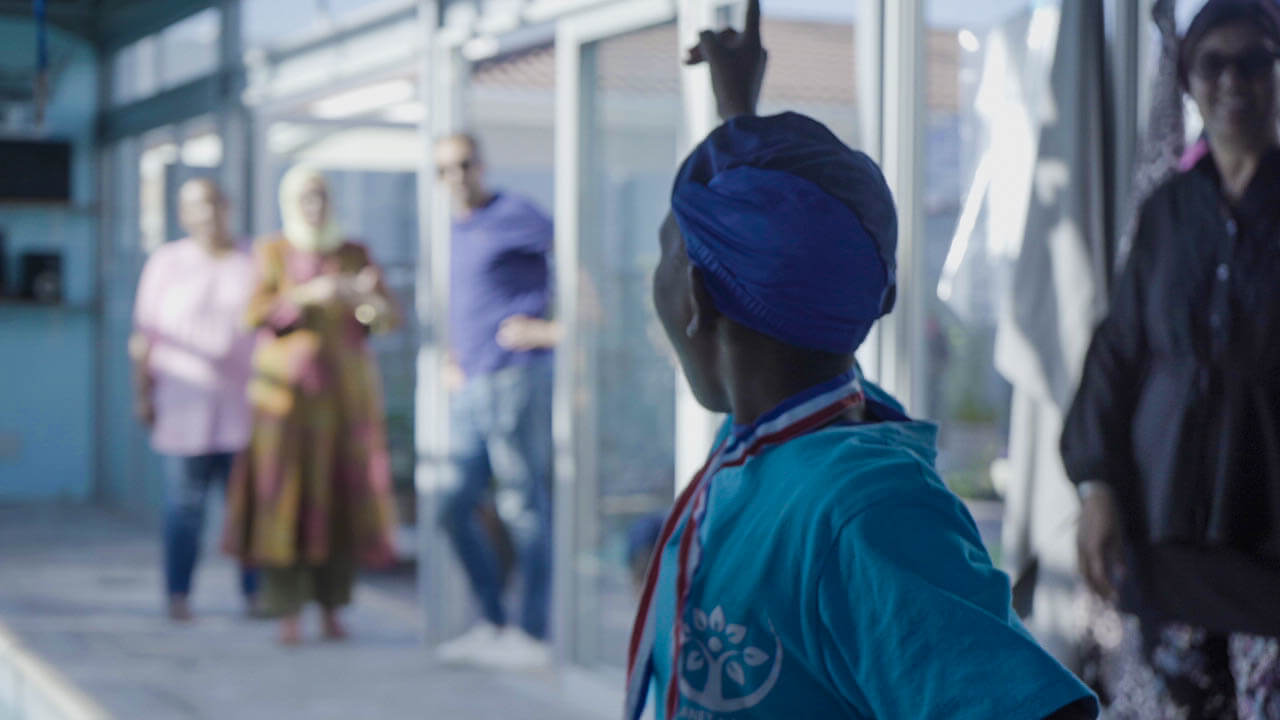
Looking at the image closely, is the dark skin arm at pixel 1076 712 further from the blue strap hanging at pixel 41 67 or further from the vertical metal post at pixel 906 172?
the blue strap hanging at pixel 41 67

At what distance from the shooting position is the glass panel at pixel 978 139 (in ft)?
10.6

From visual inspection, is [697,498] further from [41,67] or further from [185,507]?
[41,67]

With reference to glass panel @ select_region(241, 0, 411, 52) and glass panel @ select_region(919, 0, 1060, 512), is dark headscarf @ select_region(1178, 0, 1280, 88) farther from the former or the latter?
glass panel @ select_region(241, 0, 411, 52)

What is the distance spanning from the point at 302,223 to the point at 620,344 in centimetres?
137

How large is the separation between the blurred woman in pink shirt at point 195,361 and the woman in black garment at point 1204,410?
13.6 feet

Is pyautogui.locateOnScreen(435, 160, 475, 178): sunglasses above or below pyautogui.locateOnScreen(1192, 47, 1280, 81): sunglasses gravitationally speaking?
above

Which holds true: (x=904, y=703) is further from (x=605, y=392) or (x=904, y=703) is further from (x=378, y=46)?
(x=378, y=46)

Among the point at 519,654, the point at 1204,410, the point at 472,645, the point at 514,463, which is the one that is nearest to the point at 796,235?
the point at 1204,410

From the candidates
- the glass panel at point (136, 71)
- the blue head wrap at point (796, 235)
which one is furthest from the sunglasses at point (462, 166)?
the glass panel at point (136, 71)

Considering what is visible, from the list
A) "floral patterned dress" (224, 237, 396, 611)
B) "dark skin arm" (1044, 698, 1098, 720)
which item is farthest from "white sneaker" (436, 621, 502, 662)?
"dark skin arm" (1044, 698, 1098, 720)

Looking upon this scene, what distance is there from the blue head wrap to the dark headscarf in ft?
4.95

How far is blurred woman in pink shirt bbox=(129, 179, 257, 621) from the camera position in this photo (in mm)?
6008

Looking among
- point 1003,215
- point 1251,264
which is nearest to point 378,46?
point 1003,215

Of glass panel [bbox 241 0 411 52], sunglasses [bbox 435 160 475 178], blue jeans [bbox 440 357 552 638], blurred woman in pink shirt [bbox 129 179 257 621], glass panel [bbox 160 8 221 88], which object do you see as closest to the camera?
blue jeans [bbox 440 357 552 638]
